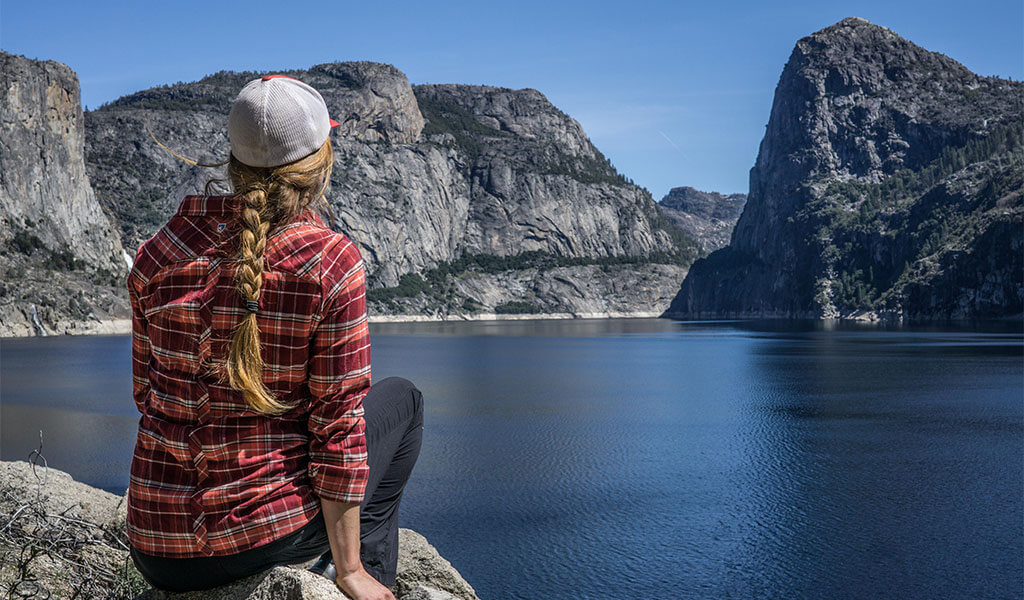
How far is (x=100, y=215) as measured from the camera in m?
110

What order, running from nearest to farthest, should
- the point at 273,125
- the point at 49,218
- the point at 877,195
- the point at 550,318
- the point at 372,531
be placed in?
the point at 273,125 < the point at 372,531 < the point at 49,218 < the point at 877,195 < the point at 550,318

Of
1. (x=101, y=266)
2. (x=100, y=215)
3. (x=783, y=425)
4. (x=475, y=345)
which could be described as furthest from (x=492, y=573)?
(x=100, y=215)

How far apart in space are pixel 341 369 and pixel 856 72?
201 metres

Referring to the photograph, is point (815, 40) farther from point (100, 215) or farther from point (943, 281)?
point (100, 215)

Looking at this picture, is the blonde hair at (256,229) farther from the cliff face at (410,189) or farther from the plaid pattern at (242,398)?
the cliff face at (410,189)

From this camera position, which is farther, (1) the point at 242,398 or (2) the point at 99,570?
(2) the point at 99,570

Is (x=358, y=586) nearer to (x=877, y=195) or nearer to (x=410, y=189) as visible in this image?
(x=410, y=189)

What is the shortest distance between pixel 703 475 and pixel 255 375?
16.0 m

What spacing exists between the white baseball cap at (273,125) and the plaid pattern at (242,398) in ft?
0.61

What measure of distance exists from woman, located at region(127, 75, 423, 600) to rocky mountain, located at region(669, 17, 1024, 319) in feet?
394

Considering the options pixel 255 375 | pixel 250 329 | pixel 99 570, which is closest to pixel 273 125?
pixel 250 329

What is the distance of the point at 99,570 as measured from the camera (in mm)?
4227

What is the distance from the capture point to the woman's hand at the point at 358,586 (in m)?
2.52

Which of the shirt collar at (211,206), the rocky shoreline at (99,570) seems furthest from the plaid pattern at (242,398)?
the rocky shoreline at (99,570)
